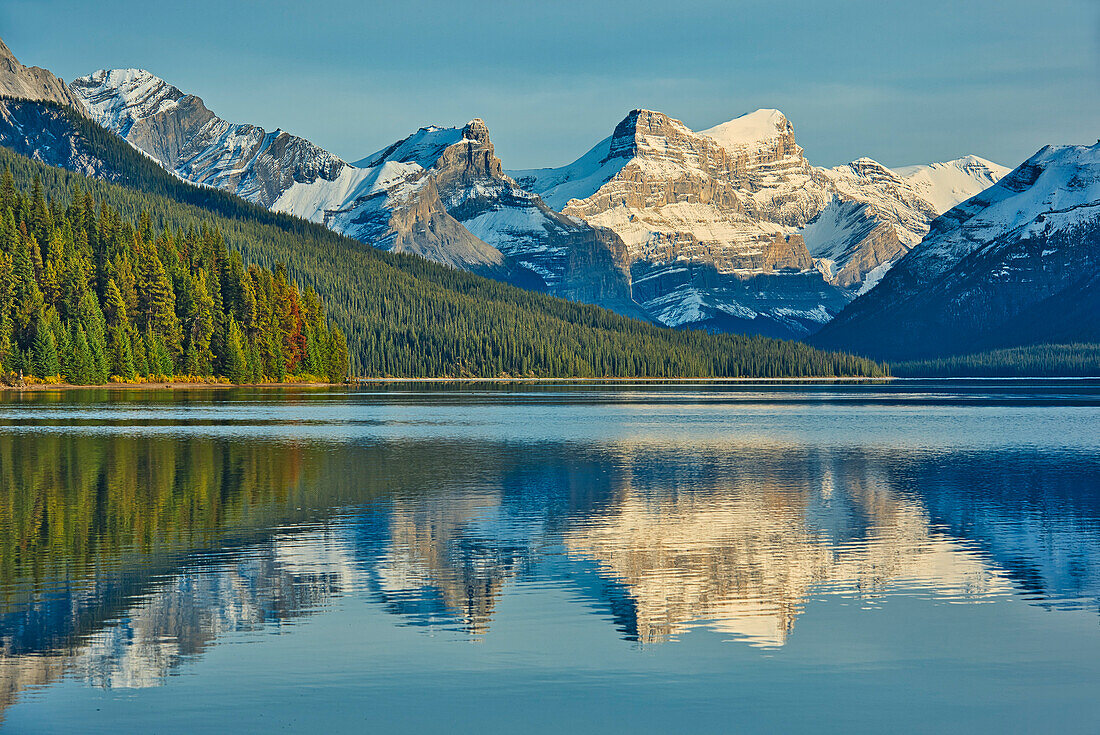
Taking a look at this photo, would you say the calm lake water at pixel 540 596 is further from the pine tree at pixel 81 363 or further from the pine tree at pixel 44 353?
the pine tree at pixel 81 363

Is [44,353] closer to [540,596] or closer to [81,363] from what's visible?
[81,363]

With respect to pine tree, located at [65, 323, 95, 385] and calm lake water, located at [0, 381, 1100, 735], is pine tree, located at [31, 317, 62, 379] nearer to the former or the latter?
pine tree, located at [65, 323, 95, 385]

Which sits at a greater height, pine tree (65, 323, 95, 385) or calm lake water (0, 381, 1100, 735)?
pine tree (65, 323, 95, 385)

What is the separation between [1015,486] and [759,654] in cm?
3891

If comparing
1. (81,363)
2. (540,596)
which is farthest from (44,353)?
(540,596)

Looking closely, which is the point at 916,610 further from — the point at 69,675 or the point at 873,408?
the point at 873,408

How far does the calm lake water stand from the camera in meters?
22.2

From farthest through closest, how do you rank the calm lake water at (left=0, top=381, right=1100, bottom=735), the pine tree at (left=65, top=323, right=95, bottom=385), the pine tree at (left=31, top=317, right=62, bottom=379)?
the pine tree at (left=65, top=323, right=95, bottom=385) → the pine tree at (left=31, top=317, right=62, bottom=379) → the calm lake water at (left=0, top=381, right=1100, bottom=735)

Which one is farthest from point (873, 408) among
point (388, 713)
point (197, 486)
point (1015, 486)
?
point (388, 713)

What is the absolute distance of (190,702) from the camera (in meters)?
22.1

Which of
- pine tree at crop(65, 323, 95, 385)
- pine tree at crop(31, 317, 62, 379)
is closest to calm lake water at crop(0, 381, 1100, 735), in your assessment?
pine tree at crop(31, 317, 62, 379)

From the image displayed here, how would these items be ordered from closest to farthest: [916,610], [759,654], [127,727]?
[127,727] < [759,654] < [916,610]

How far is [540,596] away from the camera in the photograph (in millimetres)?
31359

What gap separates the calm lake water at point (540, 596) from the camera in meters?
22.2
